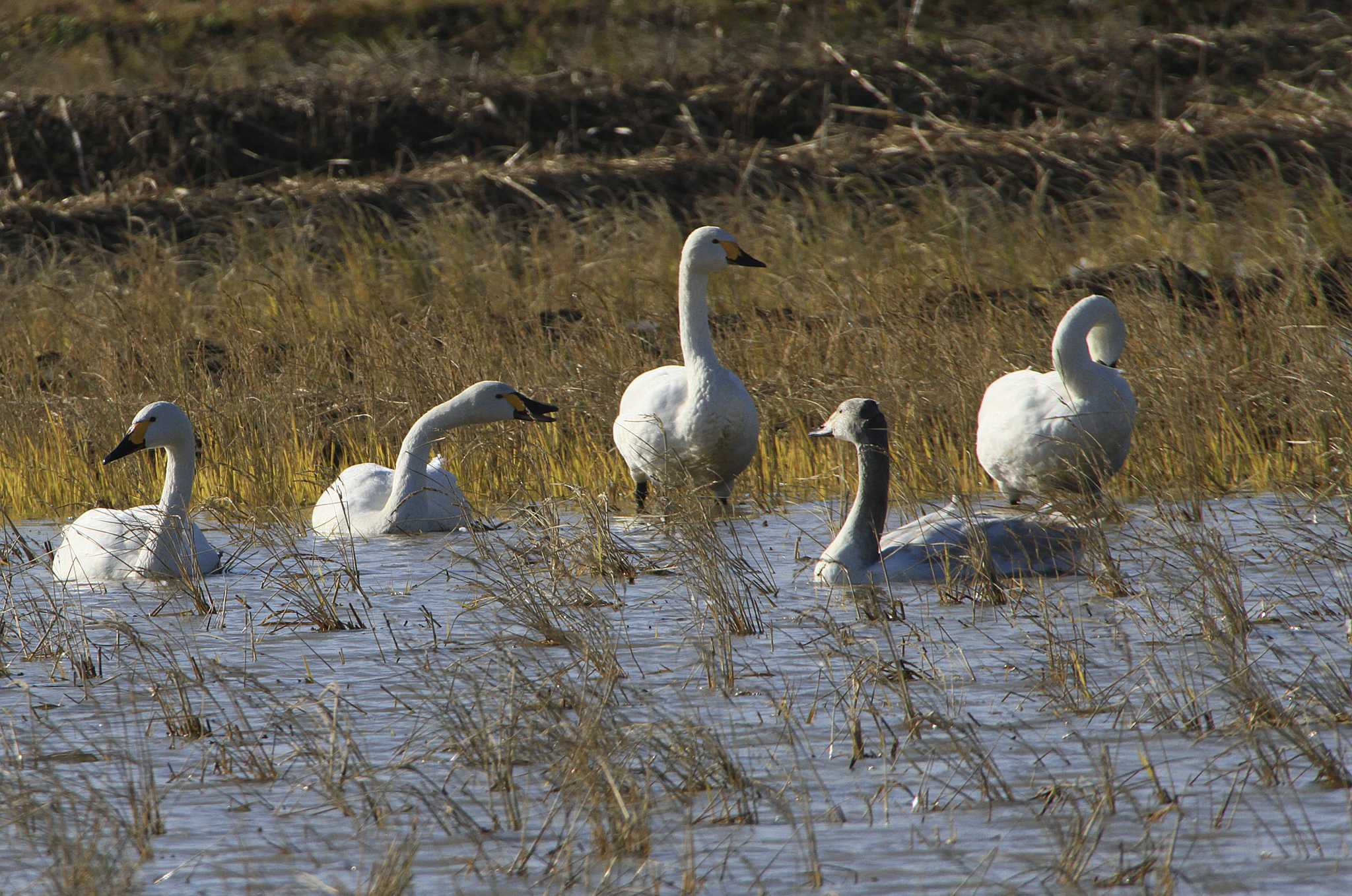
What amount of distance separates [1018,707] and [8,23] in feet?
83.8

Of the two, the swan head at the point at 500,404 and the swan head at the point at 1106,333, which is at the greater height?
the swan head at the point at 1106,333

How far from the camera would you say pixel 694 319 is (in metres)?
8.22

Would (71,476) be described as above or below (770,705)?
below

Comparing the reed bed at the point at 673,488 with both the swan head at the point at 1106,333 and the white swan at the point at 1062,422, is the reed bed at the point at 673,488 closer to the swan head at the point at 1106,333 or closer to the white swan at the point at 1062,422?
the white swan at the point at 1062,422

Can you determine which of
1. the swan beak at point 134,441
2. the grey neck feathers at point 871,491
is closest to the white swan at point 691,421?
the grey neck feathers at point 871,491

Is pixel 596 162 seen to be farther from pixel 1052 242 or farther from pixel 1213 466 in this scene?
pixel 1213 466

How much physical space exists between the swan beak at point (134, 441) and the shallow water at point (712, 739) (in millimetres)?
1245

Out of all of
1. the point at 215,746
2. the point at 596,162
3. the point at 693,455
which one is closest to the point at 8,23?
the point at 596,162

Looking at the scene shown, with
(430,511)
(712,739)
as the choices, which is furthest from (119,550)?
(712,739)

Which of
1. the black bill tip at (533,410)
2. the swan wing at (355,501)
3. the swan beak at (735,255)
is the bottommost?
the swan wing at (355,501)

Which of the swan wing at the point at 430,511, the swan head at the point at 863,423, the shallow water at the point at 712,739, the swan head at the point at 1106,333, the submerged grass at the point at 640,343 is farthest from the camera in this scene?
the submerged grass at the point at 640,343

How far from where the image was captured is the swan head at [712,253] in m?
8.50

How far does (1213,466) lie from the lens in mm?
→ 8008

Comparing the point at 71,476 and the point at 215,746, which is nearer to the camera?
the point at 215,746
